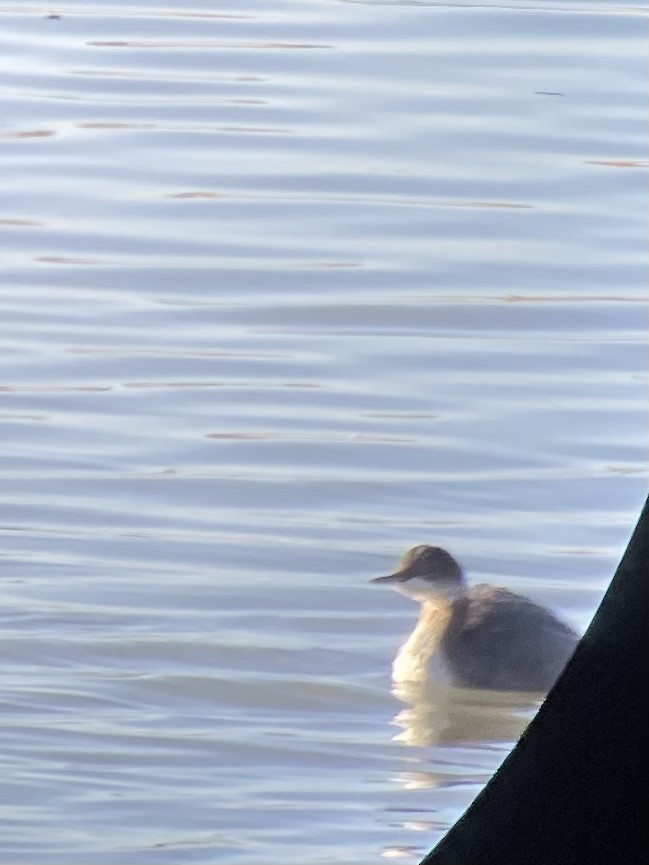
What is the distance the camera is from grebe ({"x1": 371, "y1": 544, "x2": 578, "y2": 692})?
8.55 ft

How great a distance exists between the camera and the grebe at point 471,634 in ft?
8.55

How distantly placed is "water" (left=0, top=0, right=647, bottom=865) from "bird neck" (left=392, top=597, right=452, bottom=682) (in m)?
0.04

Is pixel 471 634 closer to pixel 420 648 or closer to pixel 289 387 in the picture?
pixel 420 648

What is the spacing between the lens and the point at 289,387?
360cm

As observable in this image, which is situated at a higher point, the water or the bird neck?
the water

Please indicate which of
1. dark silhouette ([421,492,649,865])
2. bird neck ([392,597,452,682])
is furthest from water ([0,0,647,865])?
dark silhouette ([421,492,649,865])

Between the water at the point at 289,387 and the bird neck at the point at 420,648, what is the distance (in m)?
0.04

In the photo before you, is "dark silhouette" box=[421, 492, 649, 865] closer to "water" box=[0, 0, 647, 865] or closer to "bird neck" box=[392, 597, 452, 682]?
"water" box=[0, 0, 647, 865]

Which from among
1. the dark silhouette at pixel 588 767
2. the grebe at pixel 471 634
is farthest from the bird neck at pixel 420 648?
the dark silhouette at pixel 588 767

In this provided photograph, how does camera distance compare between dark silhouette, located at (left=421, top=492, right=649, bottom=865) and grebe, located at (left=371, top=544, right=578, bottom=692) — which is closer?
dark silhouette, located at (left=421, top=492, right=649, bottom=865)

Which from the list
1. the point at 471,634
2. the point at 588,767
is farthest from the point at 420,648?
the point at 588,767

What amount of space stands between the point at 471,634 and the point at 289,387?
86 cm

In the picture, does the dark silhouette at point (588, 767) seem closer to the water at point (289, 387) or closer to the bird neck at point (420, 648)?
the water at point (289, 387)

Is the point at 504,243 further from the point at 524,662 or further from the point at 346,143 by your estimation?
the point at 524,662
